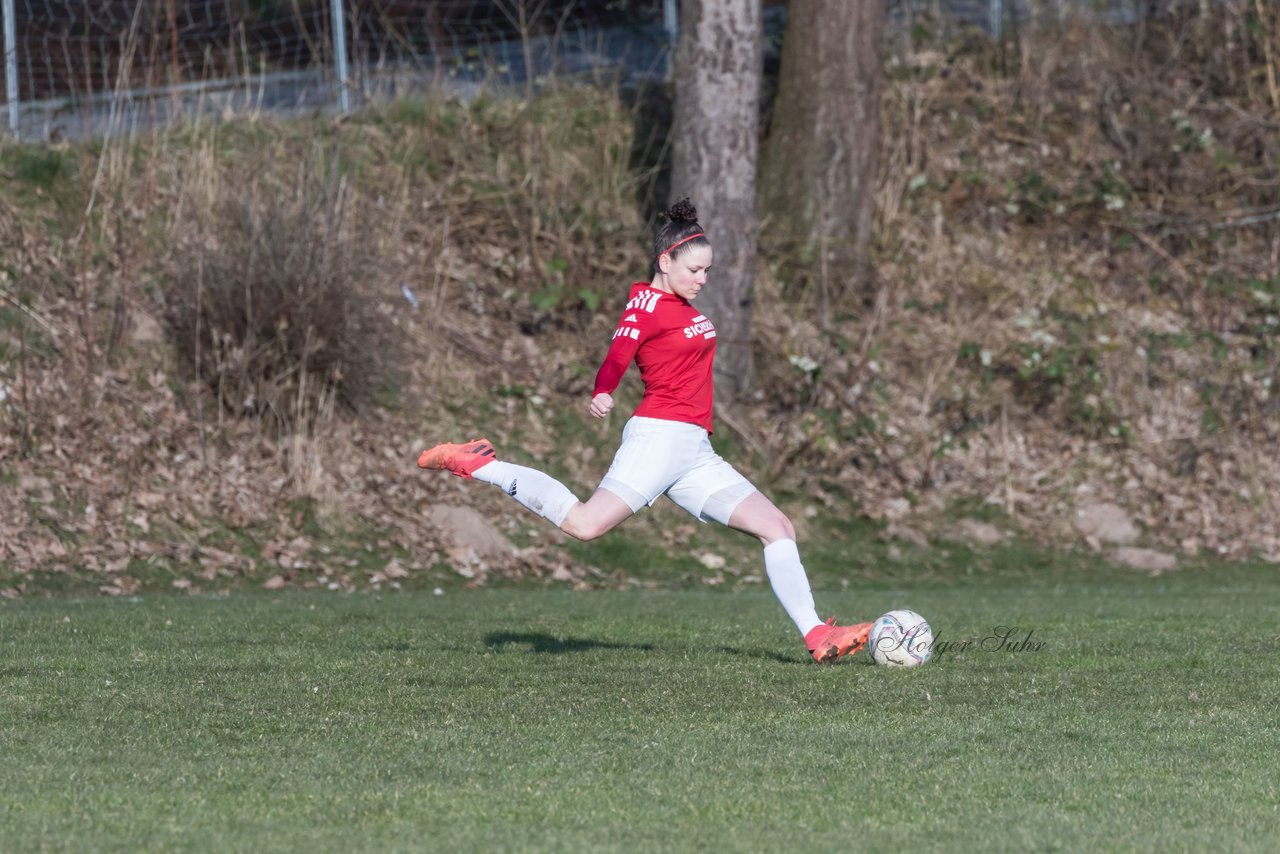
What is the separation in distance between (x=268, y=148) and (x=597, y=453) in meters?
4.56

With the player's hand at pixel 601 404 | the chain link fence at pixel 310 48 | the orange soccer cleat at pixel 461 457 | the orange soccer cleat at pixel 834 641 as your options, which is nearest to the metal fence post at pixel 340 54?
the chain link fence at pixel 310 48

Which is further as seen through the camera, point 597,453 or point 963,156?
point 963,156

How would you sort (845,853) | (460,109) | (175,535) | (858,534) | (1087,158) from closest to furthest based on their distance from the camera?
(845,853)
(175,535)
(858,534)
(460,109)
(1087,158)

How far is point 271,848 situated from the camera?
416 centimetres

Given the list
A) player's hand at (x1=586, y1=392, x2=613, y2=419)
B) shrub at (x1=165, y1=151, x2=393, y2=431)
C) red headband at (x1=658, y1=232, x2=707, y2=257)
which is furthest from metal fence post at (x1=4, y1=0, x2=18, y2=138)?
player's hand at (x1=586, y1=392, x2=613, y2=419)

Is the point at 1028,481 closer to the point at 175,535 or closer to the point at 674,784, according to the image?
the point at 175,535

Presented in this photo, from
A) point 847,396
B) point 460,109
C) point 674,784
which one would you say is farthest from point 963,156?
point 674,784

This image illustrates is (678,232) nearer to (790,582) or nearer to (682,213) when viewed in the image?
(682,213)

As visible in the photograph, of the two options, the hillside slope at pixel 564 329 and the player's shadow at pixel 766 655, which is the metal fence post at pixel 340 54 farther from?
the player's shadow at pixel 766 655

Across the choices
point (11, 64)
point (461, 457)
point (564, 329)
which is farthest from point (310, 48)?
point (461, 457)

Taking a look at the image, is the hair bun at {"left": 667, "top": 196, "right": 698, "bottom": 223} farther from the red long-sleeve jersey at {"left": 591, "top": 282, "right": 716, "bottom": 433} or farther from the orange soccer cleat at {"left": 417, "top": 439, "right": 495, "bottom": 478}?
the orange soccer cleat at {"left": 417, "top": 439, "right": 495, "bottom": 478}

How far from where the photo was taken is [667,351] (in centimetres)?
709

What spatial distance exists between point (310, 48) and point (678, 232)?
11.9 m

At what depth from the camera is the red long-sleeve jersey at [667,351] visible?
703 cm
